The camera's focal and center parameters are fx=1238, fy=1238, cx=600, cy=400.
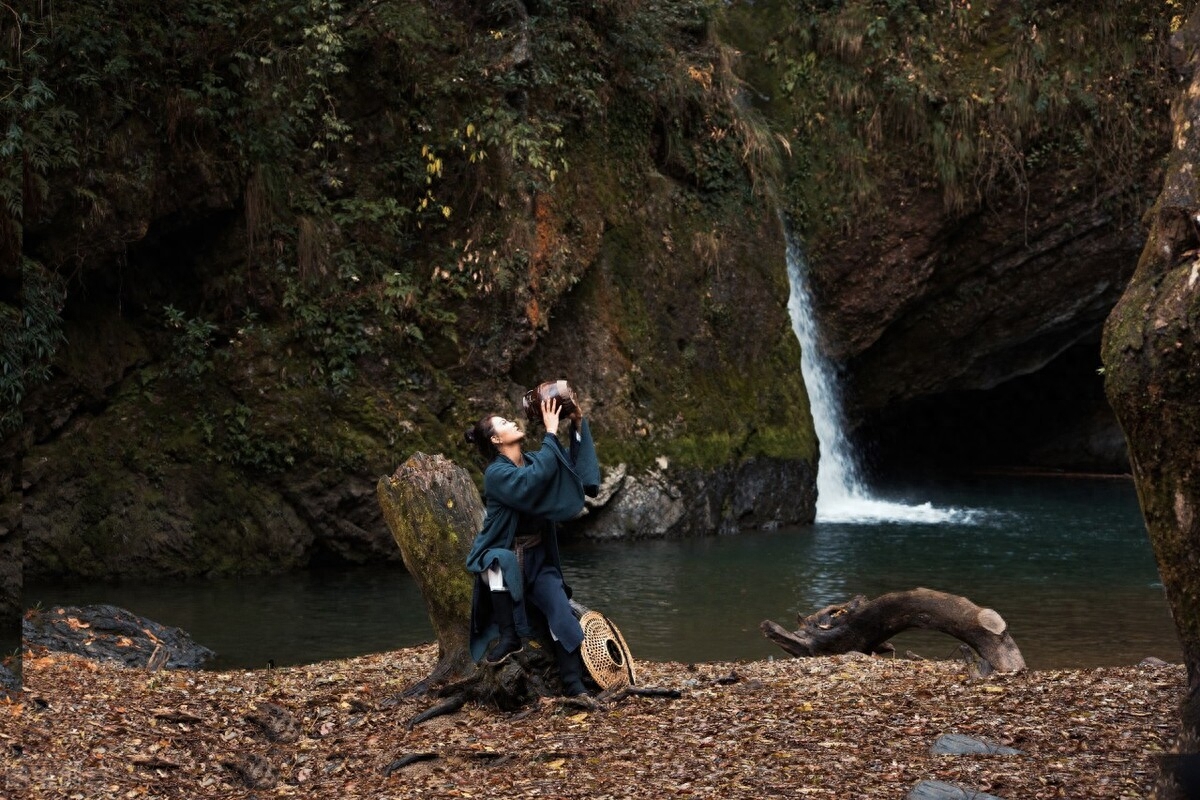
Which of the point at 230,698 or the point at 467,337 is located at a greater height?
the point at 467,337

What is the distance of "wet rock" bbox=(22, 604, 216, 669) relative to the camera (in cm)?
944

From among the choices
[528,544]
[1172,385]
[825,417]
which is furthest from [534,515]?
[825,417]

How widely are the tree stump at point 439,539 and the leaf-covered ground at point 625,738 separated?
53cm

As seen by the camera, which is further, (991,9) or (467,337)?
(991,9)

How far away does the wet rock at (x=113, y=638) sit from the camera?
31.0 feet

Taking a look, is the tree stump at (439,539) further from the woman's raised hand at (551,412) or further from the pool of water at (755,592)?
the pool of water at (755,592)

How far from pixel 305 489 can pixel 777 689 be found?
938 centimetres

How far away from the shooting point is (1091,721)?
5594 mm

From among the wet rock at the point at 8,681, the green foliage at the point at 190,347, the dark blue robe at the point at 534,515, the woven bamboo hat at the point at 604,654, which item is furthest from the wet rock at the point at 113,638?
the green foliage at the point at 190,347

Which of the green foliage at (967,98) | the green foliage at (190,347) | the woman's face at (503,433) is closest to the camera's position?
the woman's face at (503,433)

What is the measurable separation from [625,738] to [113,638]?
5.47 metres

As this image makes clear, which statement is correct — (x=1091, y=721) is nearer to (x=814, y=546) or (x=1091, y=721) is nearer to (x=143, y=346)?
(x=814, y=546)

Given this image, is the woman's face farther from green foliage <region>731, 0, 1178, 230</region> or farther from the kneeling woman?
green foliage <region>731, 0, 1178, 230</region>

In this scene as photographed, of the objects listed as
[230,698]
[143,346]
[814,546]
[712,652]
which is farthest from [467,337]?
[230,698]
